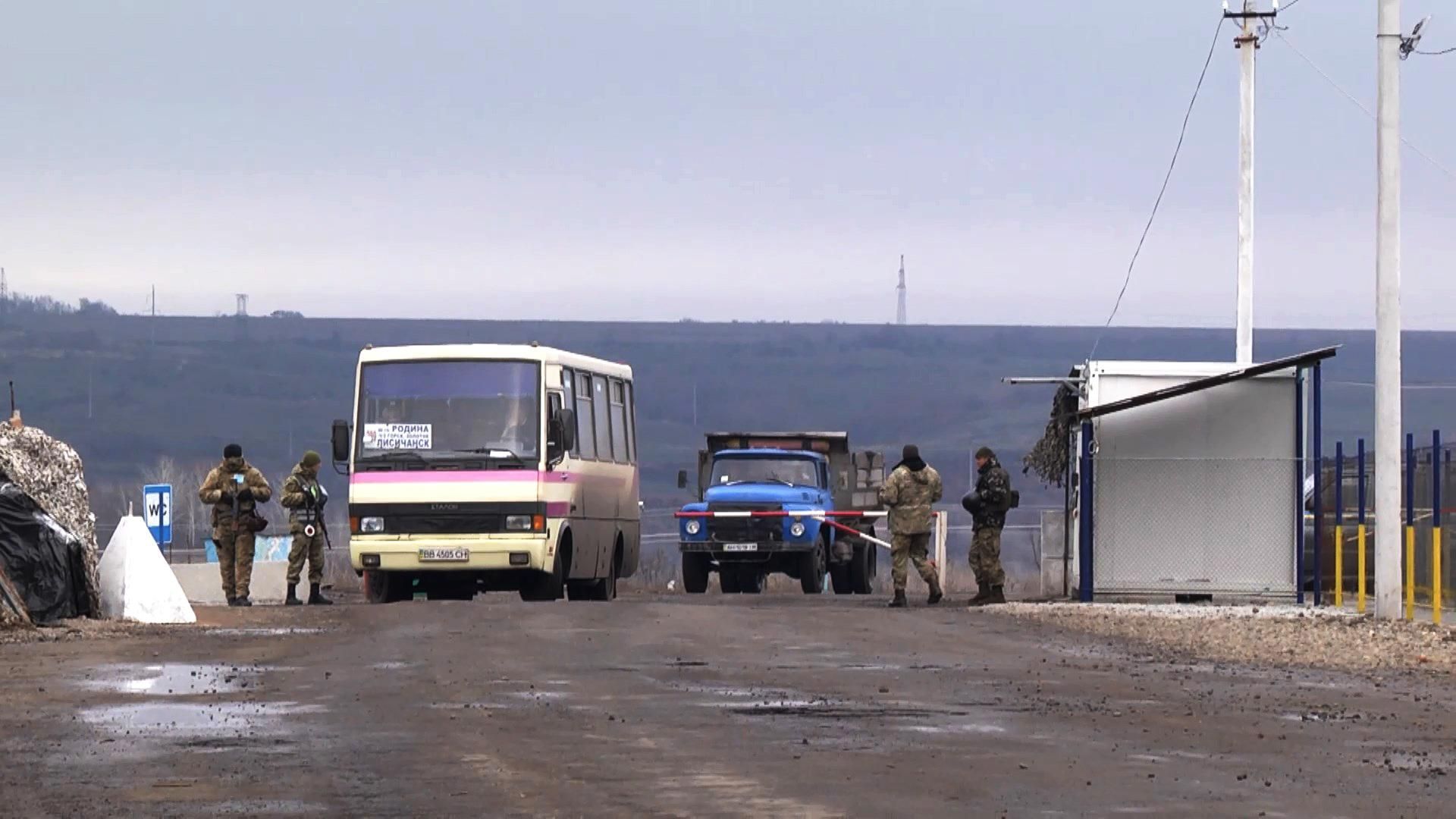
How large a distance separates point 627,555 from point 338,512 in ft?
278

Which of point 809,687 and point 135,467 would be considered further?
point 135,467

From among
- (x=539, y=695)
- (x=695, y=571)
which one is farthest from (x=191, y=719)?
(x=695, y=571)

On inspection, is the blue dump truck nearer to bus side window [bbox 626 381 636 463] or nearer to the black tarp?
bus side window [bbox 626 381 636 463]

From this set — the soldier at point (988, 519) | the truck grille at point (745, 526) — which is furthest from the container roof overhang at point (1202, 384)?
the truck grille at point (745, 526)

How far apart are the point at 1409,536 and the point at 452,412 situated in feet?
36.0

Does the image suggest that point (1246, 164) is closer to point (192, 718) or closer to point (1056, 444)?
point (1056, 444)

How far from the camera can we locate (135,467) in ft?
568

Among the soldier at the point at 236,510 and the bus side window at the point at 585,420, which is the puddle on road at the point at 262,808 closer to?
the soldier at the point at 236,510

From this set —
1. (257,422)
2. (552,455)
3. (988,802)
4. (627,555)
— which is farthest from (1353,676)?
(257,422)

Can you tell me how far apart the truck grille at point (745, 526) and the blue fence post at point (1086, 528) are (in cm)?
966

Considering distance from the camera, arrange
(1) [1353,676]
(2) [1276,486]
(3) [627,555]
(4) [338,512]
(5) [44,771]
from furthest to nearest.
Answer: (4) [338,512] → (3) [627,555] → (2) [1276,486] → (1) [1353,676] → (5) [44,771]

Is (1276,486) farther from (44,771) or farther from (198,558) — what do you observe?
(198,558)

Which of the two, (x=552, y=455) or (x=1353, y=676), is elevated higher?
(x=552, y=455)

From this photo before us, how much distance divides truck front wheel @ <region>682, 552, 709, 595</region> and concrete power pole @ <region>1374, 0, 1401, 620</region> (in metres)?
16.5
